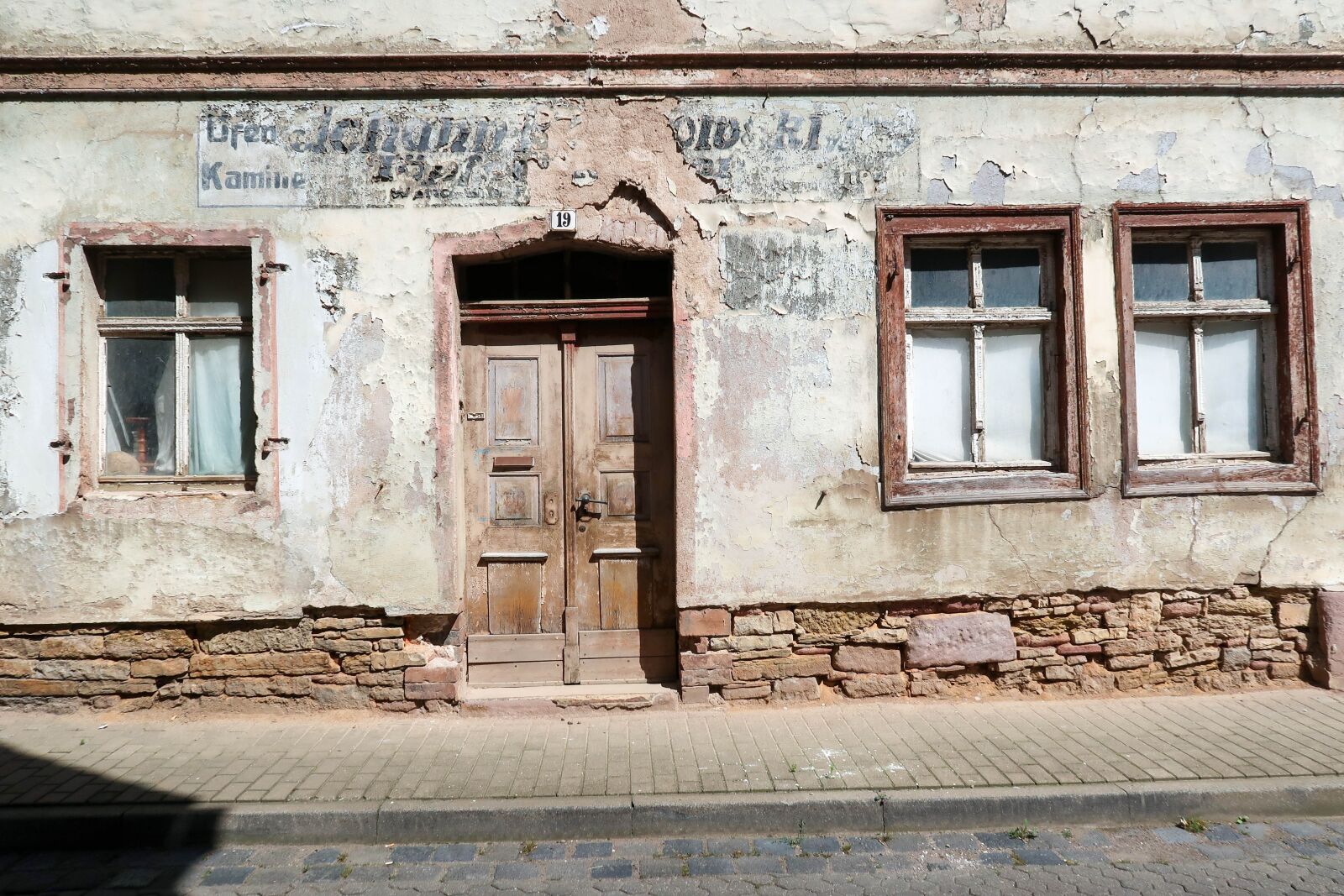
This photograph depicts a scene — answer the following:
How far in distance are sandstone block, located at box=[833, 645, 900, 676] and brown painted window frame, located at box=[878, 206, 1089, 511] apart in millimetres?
909

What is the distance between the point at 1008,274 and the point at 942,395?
2.99ft

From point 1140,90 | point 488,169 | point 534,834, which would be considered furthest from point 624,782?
point 1140,90

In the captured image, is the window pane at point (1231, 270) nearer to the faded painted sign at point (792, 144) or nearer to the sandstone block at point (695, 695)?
the faded painted sign at point (792, 144)

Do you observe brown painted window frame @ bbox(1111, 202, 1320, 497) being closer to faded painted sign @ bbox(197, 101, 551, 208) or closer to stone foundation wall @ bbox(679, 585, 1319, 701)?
stone foundation wall @ bbox(679, 585, 1319, 701)

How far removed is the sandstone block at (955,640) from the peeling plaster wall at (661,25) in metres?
3.64

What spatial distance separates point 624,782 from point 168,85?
16.1 ft

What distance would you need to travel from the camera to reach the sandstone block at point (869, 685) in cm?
545

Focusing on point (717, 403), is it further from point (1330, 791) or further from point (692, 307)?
point (1330, 791)

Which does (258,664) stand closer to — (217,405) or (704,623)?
(217,405)

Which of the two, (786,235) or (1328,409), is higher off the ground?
(786,235)

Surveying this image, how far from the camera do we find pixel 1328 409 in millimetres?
5617

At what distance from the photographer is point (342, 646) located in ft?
17.5

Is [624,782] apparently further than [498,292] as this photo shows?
No

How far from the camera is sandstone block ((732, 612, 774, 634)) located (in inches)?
213
